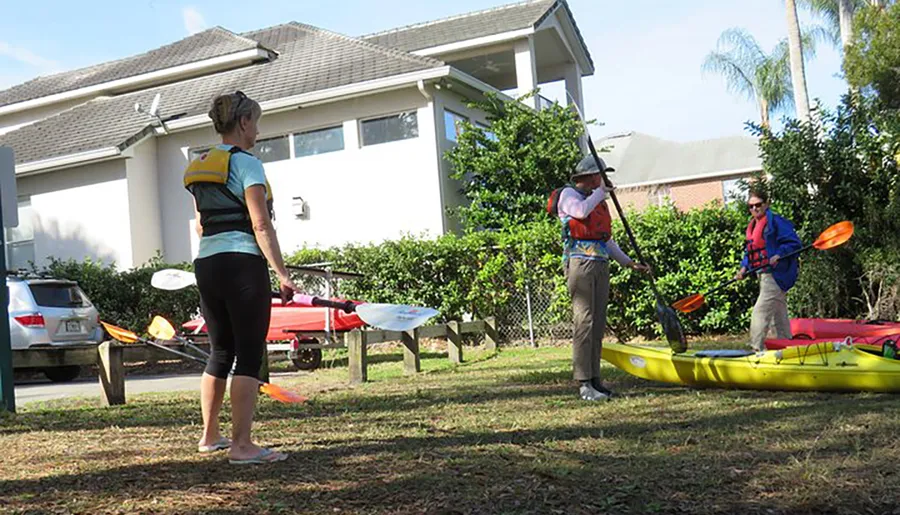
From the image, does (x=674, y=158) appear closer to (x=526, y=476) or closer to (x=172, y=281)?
(x=172, y=281)

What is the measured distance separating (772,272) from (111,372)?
6080 mm

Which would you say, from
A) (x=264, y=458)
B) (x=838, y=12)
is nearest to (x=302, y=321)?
(x=264, y=458)

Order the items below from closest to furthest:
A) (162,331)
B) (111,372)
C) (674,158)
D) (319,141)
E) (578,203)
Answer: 1. (578,203)
2. (162,331)
3. (111,372)
4. (319,141)
5. (674,158)

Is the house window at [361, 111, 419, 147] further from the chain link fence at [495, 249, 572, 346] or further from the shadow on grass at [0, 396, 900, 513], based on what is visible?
the shadow on grass at [0, 396, 900, 513]

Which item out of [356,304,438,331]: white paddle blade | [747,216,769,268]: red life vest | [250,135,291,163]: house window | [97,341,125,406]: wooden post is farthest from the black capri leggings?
[250,135,291,163]: house window

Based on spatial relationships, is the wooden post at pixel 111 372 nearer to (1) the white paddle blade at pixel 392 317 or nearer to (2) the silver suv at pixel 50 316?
(1) the white paddle blade at pixel 392 317

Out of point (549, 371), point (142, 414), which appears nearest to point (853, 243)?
point (549, 371)

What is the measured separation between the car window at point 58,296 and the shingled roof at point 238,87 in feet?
23.5

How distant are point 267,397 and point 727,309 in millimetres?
8370

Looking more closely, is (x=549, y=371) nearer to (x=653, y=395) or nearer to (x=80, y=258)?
(x=653, y=395)

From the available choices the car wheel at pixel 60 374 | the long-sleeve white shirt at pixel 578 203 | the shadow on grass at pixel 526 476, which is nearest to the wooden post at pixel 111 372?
the shadow on grass at pixel 526 476

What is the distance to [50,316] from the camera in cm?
1320

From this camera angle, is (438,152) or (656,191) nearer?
(438,152)

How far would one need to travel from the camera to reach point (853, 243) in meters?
13.1
